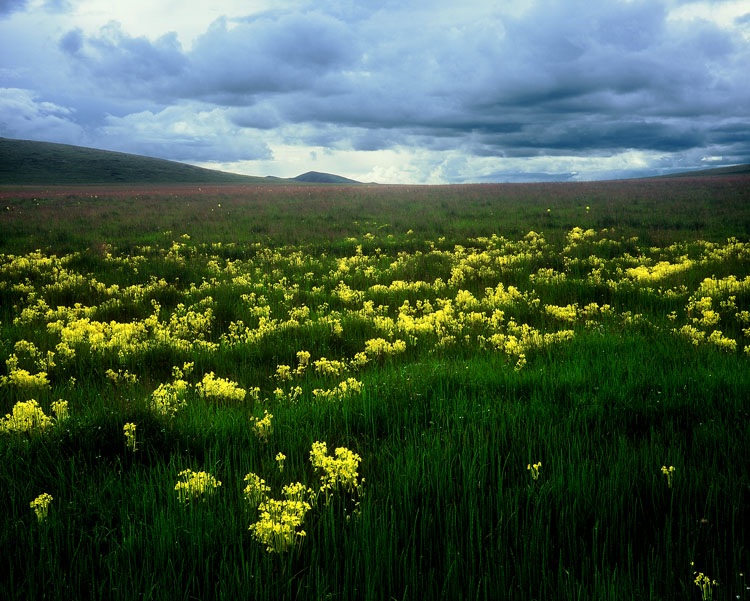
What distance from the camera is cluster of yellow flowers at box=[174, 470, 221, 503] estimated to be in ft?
9.05

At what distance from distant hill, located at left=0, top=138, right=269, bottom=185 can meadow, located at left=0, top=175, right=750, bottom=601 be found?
94.7 m

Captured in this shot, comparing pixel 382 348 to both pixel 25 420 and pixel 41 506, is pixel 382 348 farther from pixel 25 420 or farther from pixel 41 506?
pixel 41 506

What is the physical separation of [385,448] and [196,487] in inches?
52.8

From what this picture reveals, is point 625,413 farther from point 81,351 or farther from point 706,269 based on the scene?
point 706,269

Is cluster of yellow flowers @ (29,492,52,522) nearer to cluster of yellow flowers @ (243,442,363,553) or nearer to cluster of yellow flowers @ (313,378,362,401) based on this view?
cluster of yellow flowers @ (243,442,363,553)

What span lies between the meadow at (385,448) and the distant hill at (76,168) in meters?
94.7

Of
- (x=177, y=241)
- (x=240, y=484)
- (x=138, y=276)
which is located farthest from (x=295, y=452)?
(x=177, y=241)

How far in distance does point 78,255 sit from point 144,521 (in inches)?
549

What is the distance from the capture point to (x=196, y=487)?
2.81 meters

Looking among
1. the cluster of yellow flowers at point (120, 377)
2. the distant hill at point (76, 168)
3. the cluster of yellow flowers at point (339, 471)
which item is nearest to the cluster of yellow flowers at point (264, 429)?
the cluster of yellow flowers at point (339, 471)

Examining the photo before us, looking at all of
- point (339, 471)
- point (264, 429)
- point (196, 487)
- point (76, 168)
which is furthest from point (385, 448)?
point (76, 168)

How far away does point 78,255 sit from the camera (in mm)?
13727

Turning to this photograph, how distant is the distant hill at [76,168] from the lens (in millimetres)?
88250

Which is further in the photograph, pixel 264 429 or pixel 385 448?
pixel 264 429
